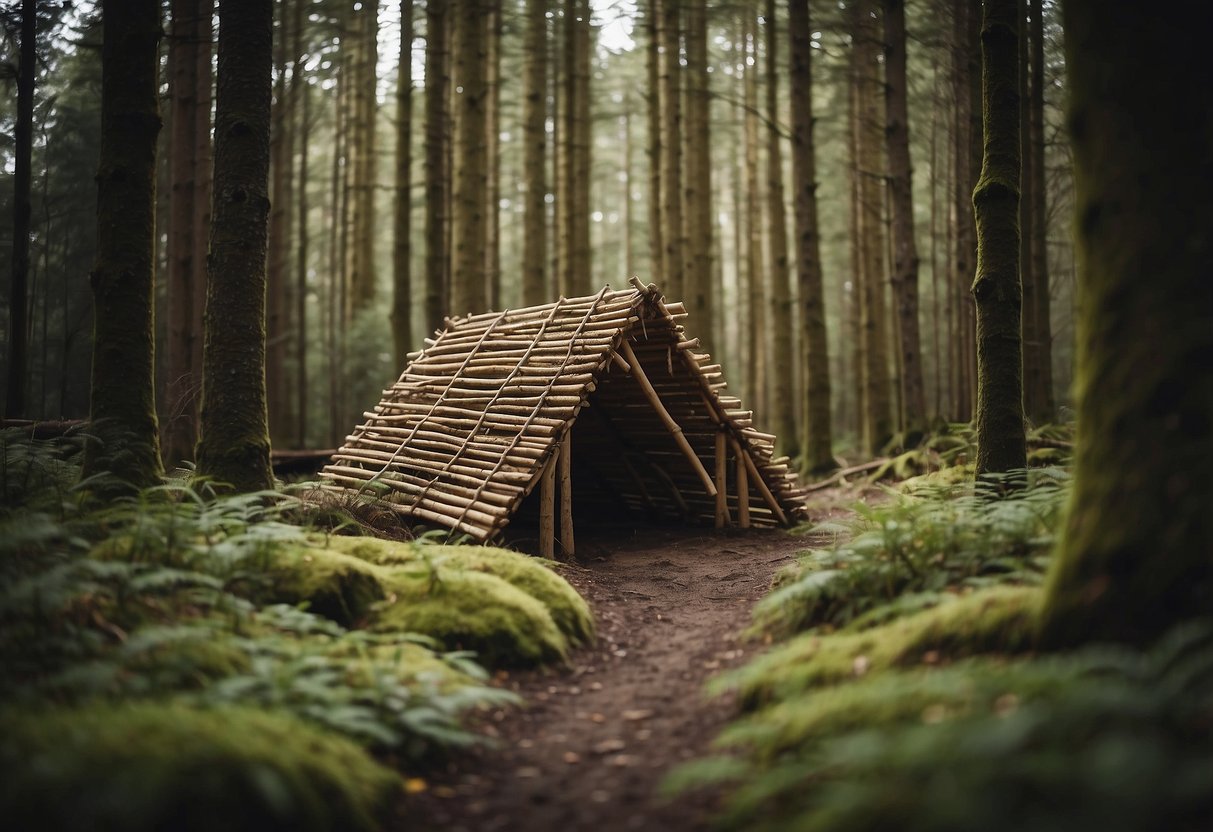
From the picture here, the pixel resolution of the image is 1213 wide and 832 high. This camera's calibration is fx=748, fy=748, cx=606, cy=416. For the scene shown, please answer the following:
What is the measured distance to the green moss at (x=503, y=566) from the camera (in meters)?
5.05

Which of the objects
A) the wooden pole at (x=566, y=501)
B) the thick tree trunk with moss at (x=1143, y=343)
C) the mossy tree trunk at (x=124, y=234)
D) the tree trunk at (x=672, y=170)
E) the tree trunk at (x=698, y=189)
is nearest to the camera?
the thick tree trunk with moss at (x=1143, y=343)

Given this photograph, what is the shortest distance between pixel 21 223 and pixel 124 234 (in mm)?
7239

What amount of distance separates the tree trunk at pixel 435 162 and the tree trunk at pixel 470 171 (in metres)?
0.27

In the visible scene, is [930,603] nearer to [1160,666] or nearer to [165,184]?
[1160,666]

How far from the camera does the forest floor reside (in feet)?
9.23

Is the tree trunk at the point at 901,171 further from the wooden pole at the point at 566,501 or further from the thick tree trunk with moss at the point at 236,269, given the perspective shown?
the thick tree trunk with moss at the point at 236,269

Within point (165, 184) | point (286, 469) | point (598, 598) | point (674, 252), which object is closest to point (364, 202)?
point (165, 184)

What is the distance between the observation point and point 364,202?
1950 centimetres

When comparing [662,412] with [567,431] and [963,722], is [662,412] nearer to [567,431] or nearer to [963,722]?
[567,431]

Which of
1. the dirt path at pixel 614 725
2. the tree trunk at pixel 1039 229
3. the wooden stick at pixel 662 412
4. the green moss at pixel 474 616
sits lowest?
the dirt path at pixel 614 725

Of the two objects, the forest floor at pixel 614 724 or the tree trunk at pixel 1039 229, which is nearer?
the forest floor at pixel 614 724

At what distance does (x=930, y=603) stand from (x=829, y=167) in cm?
2315

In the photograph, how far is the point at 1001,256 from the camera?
5.77 metres

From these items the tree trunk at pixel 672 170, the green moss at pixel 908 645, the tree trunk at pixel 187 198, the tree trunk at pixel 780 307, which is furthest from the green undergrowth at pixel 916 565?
the tree trunk at pixel 672 170
